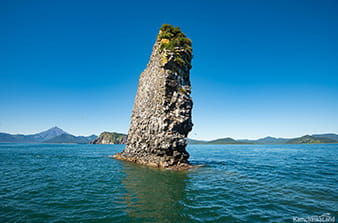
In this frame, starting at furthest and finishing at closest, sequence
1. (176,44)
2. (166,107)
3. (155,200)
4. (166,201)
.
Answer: (176,44) → (166,107) → (155,200) → (166,201)

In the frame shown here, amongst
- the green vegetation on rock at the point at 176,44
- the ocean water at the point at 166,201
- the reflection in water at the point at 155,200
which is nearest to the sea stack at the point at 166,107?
the green vegetation on rock at the point at 176,44

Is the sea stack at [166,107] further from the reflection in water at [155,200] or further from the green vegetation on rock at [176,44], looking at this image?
the reflection in water at [155,200]

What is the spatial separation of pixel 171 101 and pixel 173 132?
518 cm

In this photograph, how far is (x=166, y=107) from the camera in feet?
88.3

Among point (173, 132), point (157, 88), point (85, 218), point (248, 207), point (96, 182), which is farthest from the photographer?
point (157, 88)

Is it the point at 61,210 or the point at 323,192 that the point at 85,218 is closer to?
the point at 61,210

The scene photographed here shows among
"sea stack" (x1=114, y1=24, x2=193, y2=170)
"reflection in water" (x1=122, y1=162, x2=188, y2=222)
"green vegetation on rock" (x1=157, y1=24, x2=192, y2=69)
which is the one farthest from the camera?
"green vegetation on rock" (x1=157, y1=24, x2=192, y2=69)

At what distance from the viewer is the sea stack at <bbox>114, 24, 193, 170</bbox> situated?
26.3 metres

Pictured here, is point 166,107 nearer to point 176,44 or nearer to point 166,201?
point 176,44

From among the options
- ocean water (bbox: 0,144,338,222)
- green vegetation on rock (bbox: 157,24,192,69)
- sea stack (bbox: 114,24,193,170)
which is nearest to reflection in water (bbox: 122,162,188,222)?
ocean water (bbox: 0,144,338,222)

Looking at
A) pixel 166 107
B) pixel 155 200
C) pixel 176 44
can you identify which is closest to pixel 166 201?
pixel 155 200

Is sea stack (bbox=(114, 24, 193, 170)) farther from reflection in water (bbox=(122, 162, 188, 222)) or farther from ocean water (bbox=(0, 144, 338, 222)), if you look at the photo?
ocean water (bbox=(0, 144, 338, 222))

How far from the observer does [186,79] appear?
101 feet

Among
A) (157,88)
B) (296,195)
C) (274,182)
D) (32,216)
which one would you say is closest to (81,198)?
(32,216)
